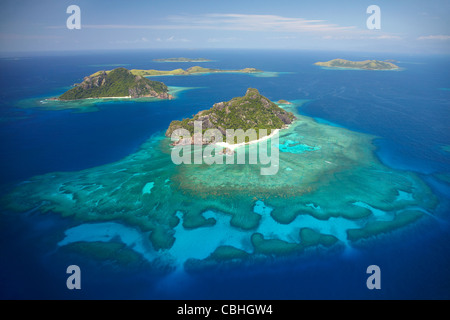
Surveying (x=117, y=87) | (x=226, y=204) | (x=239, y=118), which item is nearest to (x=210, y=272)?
(x=226, y=204)

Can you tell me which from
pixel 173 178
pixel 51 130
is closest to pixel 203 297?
pixel 173 178

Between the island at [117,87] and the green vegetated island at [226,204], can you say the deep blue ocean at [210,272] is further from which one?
the island at [117,87]

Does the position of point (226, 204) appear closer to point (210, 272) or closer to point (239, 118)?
point (210, 272)

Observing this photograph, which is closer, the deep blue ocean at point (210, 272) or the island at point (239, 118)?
the deep blue ocean at point (210, 272)

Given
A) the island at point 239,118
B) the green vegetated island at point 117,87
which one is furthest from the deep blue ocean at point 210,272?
the island at point 239,118

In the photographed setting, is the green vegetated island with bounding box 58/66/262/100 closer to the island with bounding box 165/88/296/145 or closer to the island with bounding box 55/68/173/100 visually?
the island with bounding box 55/68/173/100
